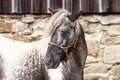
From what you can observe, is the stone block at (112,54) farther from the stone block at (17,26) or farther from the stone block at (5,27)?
the stone block at (5,27)

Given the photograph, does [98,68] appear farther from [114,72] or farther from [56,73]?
[56,73]

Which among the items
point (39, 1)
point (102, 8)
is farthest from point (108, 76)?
point (39, 1)

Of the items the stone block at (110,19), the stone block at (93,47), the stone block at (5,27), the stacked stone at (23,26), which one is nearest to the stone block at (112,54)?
the stone block at (93,47)

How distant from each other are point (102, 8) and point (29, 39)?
1.12 meters

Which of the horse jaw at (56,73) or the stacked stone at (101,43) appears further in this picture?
the stacked stone at (101,43)

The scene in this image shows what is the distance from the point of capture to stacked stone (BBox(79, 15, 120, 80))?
5.09 metres

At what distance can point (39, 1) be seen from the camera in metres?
5.11

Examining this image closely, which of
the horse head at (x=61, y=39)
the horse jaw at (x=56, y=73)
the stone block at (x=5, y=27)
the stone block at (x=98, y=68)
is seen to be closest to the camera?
the horse head at (x=61, y=39)

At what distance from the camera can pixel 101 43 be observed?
16.7 feet

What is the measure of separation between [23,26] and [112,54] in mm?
1310

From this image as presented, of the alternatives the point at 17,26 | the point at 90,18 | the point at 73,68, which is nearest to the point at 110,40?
the point at 90,18

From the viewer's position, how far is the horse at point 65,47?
10.9 ft

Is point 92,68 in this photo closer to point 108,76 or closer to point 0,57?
point 108,76

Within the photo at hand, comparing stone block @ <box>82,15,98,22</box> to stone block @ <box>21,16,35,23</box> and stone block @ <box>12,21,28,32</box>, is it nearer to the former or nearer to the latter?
stone block @ <box>21,16,35,23</box>
